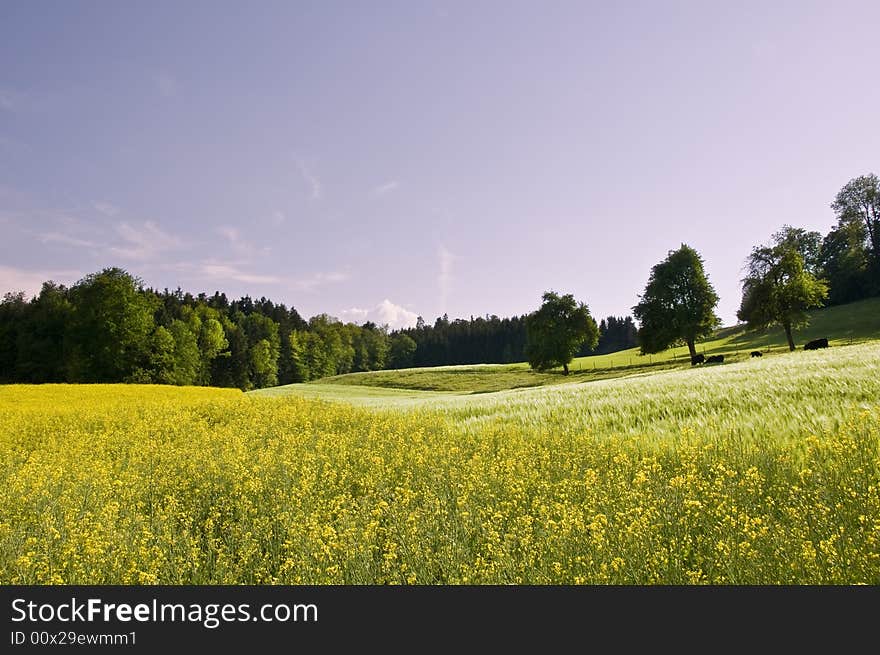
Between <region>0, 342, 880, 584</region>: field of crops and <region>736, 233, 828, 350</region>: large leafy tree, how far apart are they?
30.8 metres

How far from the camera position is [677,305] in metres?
39.8

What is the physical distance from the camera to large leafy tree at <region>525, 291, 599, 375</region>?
47062 millimetres

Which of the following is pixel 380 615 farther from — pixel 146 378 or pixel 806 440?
pixel 146 378

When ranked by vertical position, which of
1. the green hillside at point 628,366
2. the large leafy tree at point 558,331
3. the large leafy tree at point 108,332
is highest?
the large leafy tree at point 108,332

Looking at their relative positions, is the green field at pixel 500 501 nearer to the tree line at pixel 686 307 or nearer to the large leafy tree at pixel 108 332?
the tree line at pixel 686 307

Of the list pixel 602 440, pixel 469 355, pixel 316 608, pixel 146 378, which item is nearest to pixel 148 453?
pixel 316 608

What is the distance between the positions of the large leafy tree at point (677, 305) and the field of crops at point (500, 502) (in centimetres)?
3202

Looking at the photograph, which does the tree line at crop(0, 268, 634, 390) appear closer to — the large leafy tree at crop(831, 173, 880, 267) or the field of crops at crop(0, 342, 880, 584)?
the field of crops at crop(0, 342, 880, 584)

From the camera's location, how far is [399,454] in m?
6.92

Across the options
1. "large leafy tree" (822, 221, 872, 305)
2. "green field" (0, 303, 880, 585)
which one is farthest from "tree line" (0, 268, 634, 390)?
"large leafy tree" (822, 221, 872, 305)

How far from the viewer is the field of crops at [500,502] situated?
3.29 metres

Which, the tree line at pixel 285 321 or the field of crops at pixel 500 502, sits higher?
the tree line at pixel 285 321

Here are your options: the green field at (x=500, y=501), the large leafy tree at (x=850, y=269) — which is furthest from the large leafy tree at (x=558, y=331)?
the large leafy tree at (x=850, y=269)

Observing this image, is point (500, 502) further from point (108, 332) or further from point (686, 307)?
→ point (108, 332)
